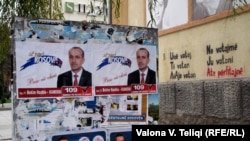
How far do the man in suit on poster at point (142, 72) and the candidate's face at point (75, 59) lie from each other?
0.53 meters

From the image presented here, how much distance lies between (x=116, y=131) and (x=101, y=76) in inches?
21.9

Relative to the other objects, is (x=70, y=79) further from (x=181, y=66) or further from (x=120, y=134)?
(x=181, y=66)

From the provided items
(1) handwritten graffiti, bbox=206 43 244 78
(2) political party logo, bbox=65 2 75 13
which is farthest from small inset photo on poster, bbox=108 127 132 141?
(2) political party logo, bbox=65 2 75 13

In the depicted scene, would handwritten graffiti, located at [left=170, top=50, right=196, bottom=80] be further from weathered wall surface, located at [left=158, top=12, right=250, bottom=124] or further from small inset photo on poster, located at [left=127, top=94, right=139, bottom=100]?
small inset photo on poster, located at [left=127, top=94, right=139, bottom=100]

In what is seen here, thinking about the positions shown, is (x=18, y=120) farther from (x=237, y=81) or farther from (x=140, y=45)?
(x=237, y=81)

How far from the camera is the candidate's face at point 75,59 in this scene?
11.4 feet

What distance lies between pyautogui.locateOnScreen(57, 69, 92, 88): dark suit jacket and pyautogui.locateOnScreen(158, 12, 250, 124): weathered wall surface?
385 cm

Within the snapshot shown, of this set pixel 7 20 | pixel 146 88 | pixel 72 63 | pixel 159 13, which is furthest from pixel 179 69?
pixel 72 63

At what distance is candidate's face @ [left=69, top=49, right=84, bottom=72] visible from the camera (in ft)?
11.4

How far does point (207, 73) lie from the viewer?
7.66 metres

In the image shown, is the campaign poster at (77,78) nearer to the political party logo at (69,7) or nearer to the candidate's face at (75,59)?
the candidate's face at (75,59)

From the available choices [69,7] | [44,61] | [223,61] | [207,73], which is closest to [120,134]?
[44,61]

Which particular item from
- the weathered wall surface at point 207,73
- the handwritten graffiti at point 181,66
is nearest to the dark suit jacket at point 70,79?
the weathered wall surface at point 207,73

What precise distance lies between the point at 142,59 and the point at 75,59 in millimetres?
714
